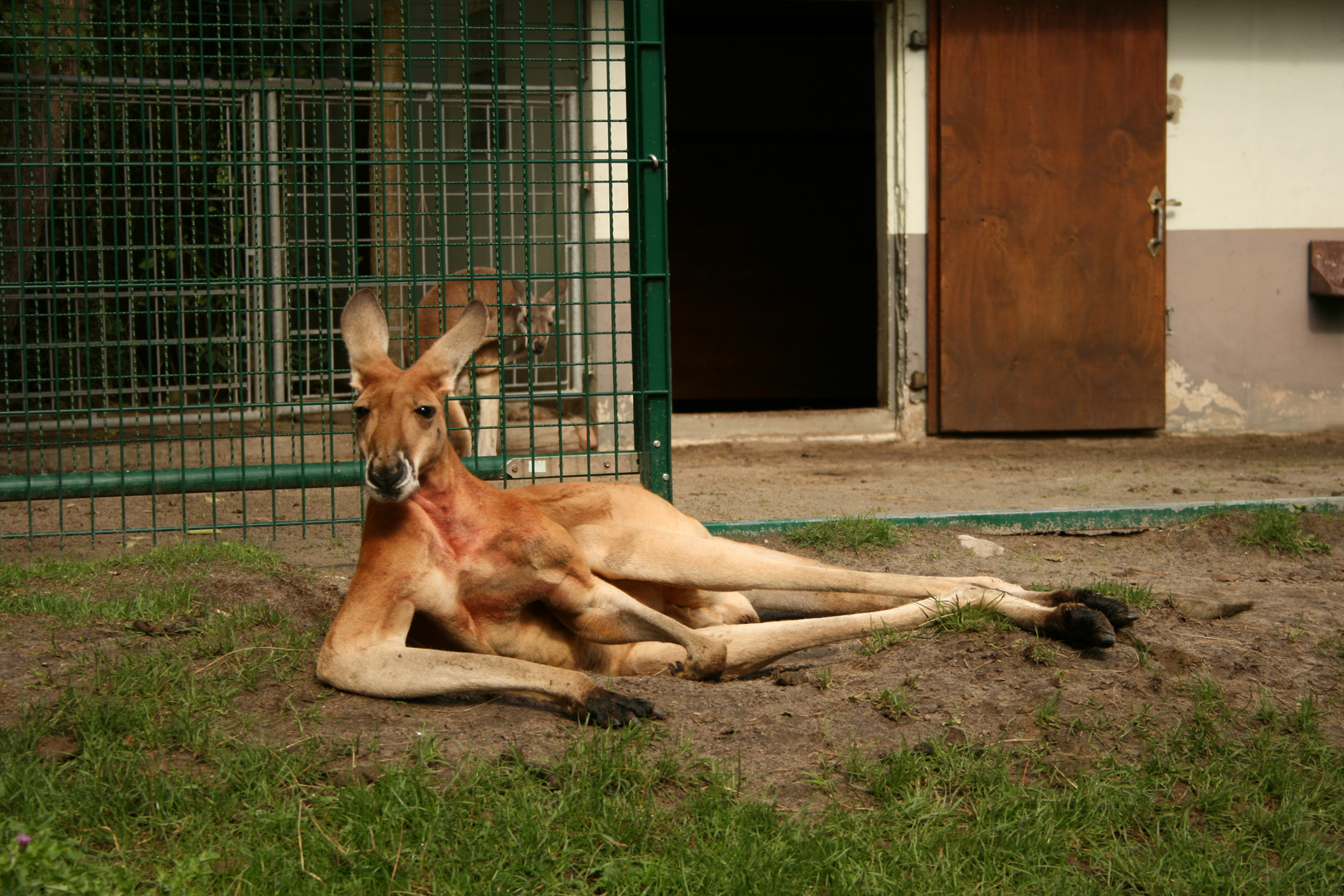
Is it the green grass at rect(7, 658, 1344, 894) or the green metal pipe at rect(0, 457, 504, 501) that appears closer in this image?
the green grass at rect(7, 658, 1344, 894)

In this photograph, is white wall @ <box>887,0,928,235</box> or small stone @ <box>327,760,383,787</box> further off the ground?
white wall @ <box>887,0,928,235</box>

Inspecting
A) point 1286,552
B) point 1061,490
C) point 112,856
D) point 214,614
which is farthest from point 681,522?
point 1061,490

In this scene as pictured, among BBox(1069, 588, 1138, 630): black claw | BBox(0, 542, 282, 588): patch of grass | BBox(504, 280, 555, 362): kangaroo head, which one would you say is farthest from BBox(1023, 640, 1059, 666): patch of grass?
BBox(504, 280, 555, 362): kangaroo head

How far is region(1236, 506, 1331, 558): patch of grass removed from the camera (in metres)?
4.59

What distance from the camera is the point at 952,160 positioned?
27.4 ft

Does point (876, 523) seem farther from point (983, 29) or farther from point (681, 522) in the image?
point (983, 29)

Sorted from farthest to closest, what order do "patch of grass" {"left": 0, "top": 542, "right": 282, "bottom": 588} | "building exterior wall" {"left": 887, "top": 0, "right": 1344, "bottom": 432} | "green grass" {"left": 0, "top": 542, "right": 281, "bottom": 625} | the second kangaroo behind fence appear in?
"building exterior wall" {"left": 887, "top": 0, "right": 1344, "bottom": 432} < the second kangaroo behind fence < "patch of grass" {"left": 0, "top": 542, "right": 282, "bottom": 588} < "green grass" {"left": 0, "top": 542, "right": 281, "bottom": 625}

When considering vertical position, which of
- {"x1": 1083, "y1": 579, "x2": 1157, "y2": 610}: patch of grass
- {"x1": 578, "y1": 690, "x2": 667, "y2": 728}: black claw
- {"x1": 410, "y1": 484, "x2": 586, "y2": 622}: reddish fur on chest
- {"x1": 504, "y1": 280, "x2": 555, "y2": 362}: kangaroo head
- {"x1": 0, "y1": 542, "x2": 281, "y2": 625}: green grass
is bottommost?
{"x1": 578, "y1": 690, "x2": 667, "y2": 728}: black claw

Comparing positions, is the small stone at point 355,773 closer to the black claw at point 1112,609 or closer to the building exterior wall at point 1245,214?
the black claw at point 1112,609

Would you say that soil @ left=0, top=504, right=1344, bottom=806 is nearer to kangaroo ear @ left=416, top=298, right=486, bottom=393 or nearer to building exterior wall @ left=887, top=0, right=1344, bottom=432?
kangaroo ear @ left=416, top=298, right=486, bottom=393

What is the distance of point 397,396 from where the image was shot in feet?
9.88

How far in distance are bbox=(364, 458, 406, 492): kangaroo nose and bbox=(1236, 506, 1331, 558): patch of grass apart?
3.61 meters

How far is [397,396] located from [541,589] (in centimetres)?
66

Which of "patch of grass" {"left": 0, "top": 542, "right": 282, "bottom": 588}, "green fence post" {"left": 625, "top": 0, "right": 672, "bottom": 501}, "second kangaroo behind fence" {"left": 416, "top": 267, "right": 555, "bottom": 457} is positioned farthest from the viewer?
"second kangaroo behind fence" {"left": 416, "top": 267, "right": 555, "bottom": 457}
